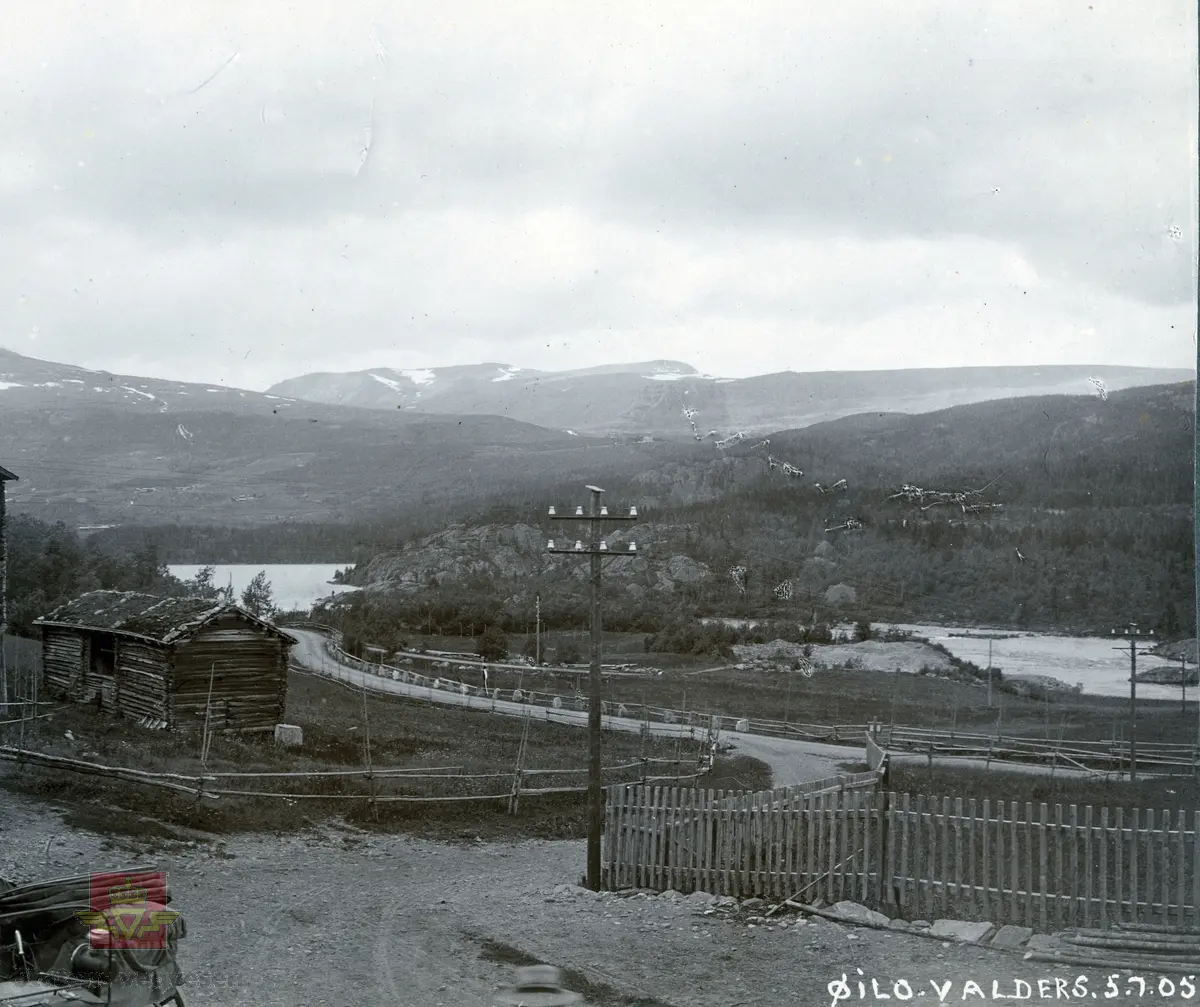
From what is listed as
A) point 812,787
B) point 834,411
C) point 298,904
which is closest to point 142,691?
point 298,904

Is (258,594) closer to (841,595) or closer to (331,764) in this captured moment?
(331,764)

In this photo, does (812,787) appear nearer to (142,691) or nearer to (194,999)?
(194,999)

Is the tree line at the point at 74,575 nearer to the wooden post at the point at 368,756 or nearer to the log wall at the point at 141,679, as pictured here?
the log wall at the point at 141,679

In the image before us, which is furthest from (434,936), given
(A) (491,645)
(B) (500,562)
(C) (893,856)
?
(B) (500,562)

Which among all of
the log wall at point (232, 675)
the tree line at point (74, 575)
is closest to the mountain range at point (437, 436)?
the tree line at point (74, 575)

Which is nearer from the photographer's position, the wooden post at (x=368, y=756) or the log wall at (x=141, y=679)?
the wooden post at (x=368, y=756)

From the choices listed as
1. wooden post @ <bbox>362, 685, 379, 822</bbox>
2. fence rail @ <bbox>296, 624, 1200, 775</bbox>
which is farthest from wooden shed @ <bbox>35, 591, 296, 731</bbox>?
fence rail @ <bbox>296, 624, 1200, 775</bbox>

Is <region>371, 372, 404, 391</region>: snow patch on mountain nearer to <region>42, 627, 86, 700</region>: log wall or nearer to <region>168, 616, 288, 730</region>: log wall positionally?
<region>168, 616, 288, 730</region>: log wall
